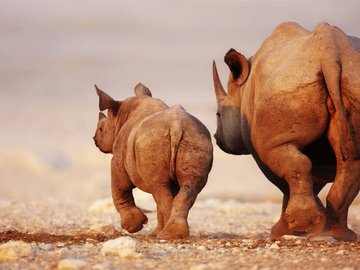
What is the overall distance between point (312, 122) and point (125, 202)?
3.20m

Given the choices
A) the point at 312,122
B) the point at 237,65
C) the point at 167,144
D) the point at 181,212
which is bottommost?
the point at 181,212

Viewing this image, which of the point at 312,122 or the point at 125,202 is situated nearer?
the point at 312,122

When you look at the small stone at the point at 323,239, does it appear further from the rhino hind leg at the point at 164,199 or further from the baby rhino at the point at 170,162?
the rhino hind leg at the point at 164,199

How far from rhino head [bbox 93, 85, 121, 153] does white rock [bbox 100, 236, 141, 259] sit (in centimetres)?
498

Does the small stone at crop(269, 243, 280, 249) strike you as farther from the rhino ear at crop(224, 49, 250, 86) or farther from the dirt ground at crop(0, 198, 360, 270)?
the rhino ear at crop(224, 49, 250, 86)

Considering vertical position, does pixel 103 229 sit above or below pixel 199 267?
above

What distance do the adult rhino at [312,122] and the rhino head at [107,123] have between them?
8.23 ft

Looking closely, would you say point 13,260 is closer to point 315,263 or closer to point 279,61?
point 315,263

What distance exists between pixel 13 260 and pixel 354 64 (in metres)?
4.92

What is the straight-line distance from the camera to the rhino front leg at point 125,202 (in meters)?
13.9

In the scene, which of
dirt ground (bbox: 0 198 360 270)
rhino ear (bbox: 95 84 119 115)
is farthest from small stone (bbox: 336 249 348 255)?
rhino ear (bbox: 95 84 119 115)

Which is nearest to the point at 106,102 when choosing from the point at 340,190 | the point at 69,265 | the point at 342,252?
the point at 340,190

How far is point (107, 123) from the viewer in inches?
601

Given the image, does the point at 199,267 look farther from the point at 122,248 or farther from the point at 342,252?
the point at 342,252
